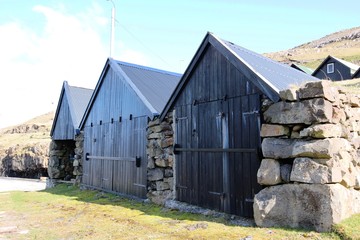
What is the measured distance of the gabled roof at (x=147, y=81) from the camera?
11.8 meters

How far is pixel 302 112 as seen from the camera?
6.29 metres

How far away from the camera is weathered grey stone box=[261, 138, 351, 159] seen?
590 centimetres

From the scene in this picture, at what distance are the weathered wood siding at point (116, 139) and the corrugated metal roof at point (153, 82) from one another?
1.49ft

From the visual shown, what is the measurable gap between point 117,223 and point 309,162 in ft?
16.5

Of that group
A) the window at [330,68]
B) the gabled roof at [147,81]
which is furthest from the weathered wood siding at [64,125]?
the window at [330,68]

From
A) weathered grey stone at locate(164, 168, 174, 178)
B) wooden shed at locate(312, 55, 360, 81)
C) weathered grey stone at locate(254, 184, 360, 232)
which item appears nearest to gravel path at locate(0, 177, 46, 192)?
weathered grey stone at locate(164, 168, 174, 178)

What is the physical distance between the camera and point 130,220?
8414 millimetres

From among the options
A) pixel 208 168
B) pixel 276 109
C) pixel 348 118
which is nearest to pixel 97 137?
pixel 208 168

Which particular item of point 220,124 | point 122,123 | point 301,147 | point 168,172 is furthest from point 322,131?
point 122,123

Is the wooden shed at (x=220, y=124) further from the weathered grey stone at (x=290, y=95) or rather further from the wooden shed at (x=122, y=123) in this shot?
the wooden shed at (x=122, y=123)

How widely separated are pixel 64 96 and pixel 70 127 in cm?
268

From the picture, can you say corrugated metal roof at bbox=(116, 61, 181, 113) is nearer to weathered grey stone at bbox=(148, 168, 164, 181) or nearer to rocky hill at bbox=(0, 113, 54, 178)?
weathered grey stone at bbox=(148, 168, 164, 181)

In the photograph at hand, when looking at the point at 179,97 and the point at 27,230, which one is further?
the point at 179,97

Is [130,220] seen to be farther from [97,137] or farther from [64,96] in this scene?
[64,96]
